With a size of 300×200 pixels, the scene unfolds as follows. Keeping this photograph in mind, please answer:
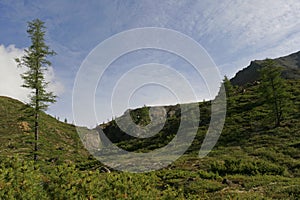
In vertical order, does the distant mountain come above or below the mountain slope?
above

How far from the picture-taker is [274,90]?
41.3m

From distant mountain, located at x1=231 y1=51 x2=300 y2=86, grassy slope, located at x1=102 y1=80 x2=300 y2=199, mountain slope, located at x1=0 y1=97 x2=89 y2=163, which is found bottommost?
grassy slope, located at x1=102 y1=80 x2=300 y2=199

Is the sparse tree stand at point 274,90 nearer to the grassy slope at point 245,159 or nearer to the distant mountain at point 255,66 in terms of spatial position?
the grassy slope at point 245,159

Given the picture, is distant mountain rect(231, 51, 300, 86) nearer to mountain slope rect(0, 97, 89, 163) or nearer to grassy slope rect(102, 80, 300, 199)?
grassy slope rect(102, 80, 300, 199)

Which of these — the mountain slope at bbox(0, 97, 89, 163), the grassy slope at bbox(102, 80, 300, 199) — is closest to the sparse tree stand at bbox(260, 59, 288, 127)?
the grassy slope at bbox(102, 80, 300, 199)

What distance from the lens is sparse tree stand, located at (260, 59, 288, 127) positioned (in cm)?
4075

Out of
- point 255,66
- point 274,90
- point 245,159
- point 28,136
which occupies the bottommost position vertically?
point 245,159

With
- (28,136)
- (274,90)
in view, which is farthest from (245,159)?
(28,136)

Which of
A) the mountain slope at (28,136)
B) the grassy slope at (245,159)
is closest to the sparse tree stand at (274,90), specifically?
the grassy slope at (245,159)

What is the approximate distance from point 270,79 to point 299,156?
1928 centimetres

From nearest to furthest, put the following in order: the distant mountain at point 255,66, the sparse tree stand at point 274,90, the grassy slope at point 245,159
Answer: the grassy slope at point 245,159, the sparse tree stand at point 274,90, the distant mountain at point 255,66

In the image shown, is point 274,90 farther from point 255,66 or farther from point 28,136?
point 255,66

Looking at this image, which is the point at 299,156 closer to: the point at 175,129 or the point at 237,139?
the point at 237,139

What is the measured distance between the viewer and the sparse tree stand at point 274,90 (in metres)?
40.8
